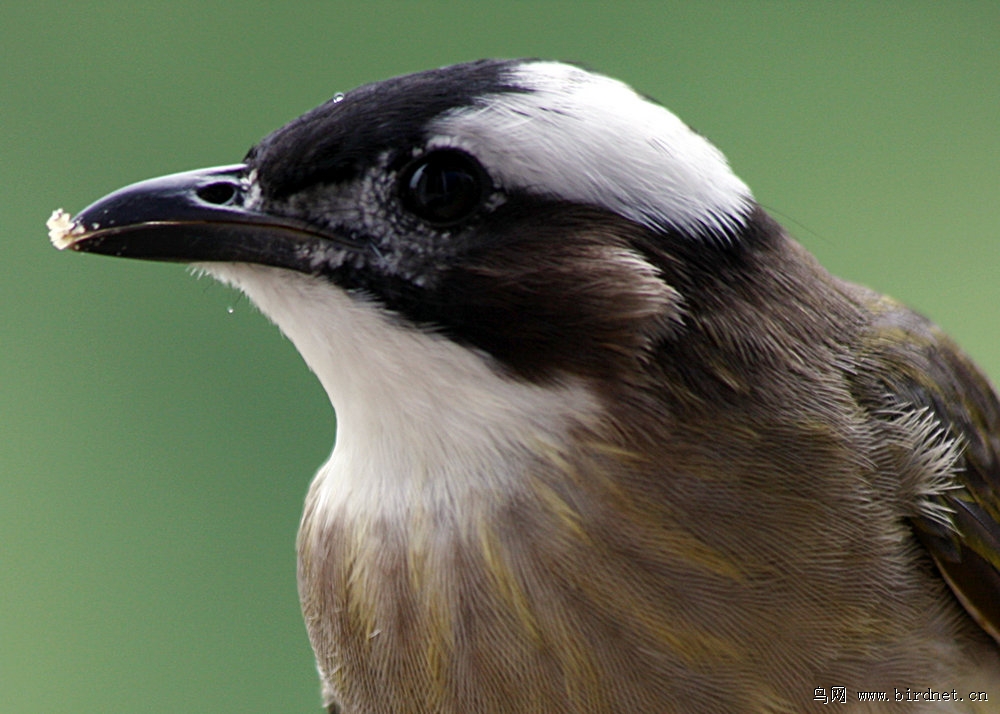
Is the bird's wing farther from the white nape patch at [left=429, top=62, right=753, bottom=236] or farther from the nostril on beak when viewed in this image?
the nostril on beak

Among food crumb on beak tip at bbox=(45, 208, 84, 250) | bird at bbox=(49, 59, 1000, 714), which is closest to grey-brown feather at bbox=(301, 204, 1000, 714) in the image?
bird at bbox=(49, 59, 1000, 714)

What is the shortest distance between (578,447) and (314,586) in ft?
1.83

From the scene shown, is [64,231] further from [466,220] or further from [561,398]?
[561,398]

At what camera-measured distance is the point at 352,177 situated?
1.71m

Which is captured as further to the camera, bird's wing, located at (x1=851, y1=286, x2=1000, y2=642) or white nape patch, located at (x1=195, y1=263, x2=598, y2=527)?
bird's wing, located at (x1=851, y1=286, x2=1000, y2=642)

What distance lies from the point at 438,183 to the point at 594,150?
23 cm

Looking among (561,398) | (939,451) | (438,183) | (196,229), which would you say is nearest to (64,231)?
(196,229)

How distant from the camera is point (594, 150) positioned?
176 cm

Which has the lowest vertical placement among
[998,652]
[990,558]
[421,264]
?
[998,652]

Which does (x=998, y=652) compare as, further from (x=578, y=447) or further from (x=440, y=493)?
(x=440, y=493)

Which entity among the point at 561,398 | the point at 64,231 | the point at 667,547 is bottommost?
the point at 667,547

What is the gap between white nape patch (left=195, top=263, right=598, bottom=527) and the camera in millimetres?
1732

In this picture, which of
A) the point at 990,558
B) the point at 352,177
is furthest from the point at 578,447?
the point at 990,558

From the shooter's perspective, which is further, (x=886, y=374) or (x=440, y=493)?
(x=886, y=374)
